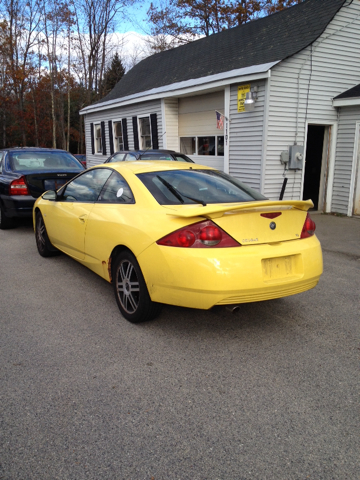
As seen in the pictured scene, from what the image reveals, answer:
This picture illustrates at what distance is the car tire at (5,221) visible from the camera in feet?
27.1

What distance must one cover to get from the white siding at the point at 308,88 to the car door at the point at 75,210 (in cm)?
628

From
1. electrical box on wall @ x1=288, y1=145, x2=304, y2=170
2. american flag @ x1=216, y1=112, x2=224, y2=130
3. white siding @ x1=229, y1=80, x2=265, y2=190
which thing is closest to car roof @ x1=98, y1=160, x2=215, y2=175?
white siding @ x1=229, y1=80, x2=265, y2=190

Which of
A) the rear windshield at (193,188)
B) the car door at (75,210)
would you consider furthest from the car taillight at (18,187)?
the rear windshield at (193,188)

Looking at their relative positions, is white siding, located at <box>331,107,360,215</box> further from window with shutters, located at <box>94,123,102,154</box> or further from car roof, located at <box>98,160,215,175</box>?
window with shutters, located at <box>94,123,102,154</box>

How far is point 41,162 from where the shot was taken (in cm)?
856

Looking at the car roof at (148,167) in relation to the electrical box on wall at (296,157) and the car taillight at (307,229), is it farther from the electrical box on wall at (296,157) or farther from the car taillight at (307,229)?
the electrical box on wall at (296,157)

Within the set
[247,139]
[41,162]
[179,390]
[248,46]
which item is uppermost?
[248,46]

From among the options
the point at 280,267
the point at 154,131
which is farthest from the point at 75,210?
the point at 154,131

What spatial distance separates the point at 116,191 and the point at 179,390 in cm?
227

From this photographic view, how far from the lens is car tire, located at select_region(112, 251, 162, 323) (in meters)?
3.62

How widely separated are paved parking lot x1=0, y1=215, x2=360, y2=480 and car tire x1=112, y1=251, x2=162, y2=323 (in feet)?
0.45

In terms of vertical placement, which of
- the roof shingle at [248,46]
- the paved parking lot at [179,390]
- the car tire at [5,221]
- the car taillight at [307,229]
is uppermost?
the roof shingle at [248,46]

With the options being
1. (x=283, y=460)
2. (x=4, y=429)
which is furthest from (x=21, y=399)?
(x=283, y=460)

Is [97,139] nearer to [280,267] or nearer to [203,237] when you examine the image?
[203,237]
